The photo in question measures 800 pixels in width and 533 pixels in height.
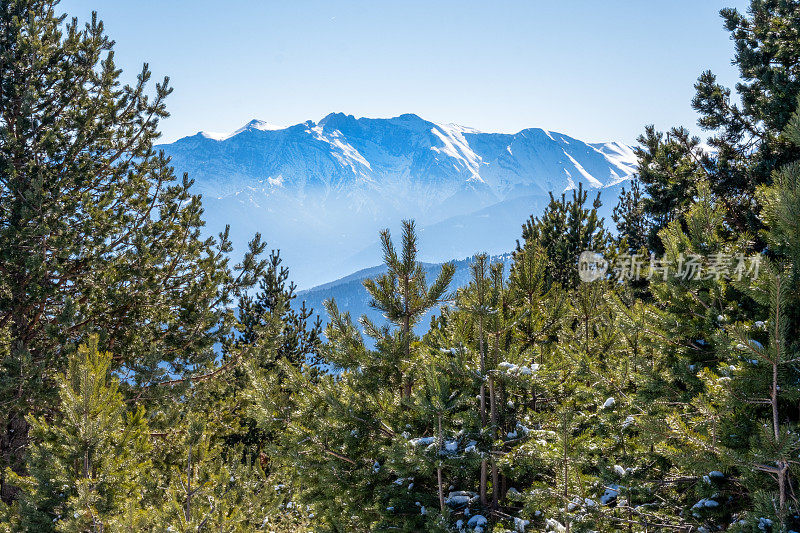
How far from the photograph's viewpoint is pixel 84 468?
3789 mm

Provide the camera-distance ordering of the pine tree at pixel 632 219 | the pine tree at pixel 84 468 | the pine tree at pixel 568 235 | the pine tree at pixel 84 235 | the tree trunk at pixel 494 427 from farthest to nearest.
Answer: the pine tree at pixel 632 219
the pine tree at pixel 568 235
the pine tree at pixel 84 235
the tree trunk at pixel 494 427
the pine tree at pixel 84 468

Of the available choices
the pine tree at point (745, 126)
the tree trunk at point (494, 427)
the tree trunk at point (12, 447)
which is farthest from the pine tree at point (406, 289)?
the tree trunk at point (12, 447)

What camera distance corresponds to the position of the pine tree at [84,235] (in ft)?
22.2

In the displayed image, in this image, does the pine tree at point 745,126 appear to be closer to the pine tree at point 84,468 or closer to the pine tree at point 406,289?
the pine tree at point 406,289

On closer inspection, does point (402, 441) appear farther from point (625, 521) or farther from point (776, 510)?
point (776, 510)

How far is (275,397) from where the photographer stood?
5.02 meters

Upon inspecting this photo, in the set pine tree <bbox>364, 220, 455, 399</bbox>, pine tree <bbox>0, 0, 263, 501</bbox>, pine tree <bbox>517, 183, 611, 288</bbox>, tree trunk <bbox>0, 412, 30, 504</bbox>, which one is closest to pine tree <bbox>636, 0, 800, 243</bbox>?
pine tree <bbox>364, 220, 455, 399</bbox>

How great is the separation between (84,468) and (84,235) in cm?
473

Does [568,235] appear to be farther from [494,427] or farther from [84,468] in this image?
[84,468]

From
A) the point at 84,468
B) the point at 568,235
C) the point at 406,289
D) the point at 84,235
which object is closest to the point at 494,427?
the point at 406,289

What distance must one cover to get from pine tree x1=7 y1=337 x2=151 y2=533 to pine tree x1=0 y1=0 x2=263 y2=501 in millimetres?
2907

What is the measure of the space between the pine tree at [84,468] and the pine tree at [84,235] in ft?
9.54

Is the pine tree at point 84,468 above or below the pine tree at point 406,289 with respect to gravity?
below

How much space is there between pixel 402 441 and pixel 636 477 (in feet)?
7.13
